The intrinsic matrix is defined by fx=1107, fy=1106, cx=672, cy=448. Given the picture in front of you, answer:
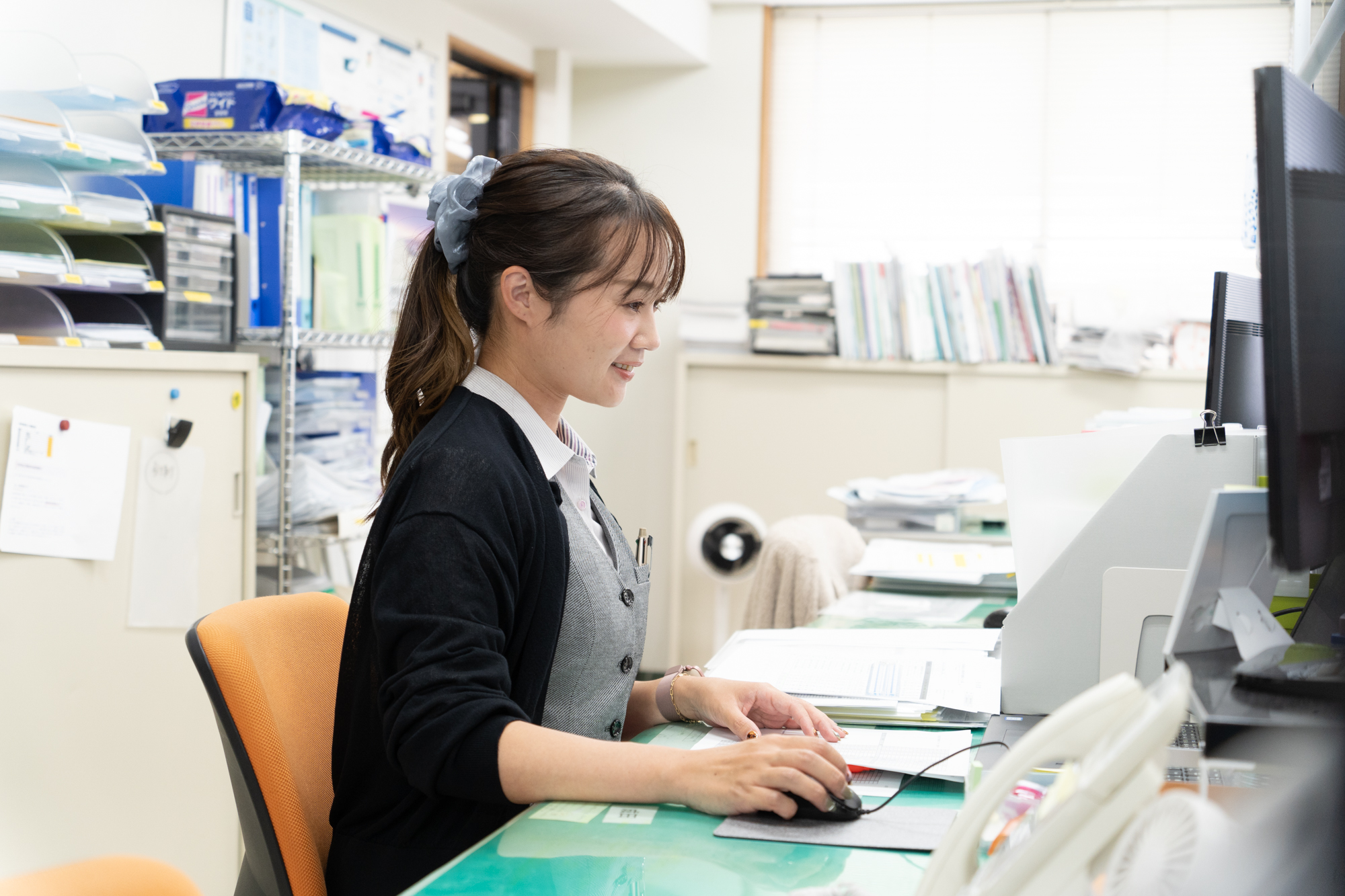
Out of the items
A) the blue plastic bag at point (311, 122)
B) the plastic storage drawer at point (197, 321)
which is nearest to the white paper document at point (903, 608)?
the plastic storage drawer at point (197, 321)

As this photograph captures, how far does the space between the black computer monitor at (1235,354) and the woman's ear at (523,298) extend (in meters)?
0.73

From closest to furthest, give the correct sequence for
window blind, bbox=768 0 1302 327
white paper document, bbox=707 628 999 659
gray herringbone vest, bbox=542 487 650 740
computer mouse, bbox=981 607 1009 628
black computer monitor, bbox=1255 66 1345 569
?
1. black computer monitor, bbox=1255 66 1345 569
2. gray herringbone vest, bbox=542 487 650 740
3. white paper document, bbox=707 628 999 659
4. computer mouse, bbox=981 607 1009 628
5. window blind, bbox=768 0 1302 327

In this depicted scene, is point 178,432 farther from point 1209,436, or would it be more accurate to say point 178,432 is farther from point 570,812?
point 1209,436

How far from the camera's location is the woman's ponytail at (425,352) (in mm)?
1188

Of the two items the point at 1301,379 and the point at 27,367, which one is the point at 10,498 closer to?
the point at 27,367

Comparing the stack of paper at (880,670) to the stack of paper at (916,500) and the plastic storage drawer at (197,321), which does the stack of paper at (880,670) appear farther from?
the plastic storage drawer at (197,321)

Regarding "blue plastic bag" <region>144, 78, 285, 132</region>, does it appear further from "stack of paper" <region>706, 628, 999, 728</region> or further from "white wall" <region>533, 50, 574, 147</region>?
"white wall" <region>533, 50, 574, 147</region>

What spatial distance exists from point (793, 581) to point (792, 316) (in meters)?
1.67

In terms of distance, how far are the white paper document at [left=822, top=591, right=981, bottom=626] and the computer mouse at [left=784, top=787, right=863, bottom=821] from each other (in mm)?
883

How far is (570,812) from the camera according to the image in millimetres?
968

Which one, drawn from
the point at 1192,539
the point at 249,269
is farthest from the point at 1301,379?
the point at 249,269

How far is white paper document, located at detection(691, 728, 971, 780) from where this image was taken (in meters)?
1.06

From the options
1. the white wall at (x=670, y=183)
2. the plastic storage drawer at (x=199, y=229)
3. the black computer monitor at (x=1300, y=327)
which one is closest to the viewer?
the black computer monitor at (x=1300, y=327)

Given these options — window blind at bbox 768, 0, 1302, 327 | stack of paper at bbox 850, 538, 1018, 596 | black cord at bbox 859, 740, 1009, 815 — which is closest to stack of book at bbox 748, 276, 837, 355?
window blind at bbox 768, 0, 1302, 327
